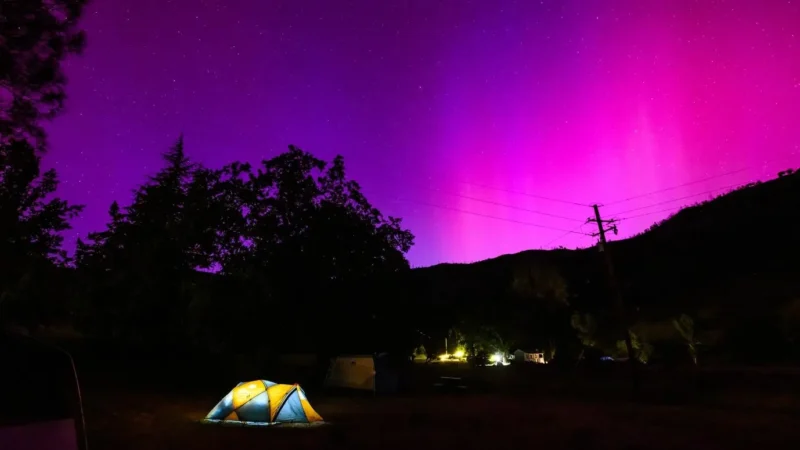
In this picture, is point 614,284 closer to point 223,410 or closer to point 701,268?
point 223,410

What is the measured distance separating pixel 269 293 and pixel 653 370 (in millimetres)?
21856

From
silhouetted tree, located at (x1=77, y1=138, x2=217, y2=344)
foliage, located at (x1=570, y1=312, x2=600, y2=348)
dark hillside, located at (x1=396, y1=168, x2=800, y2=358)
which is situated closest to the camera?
silhouetted tree, located at (x1=77, y1=138, x2=217, y2=344)

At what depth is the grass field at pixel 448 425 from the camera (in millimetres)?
12938

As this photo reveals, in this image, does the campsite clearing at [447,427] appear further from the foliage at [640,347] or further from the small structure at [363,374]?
the foliage at [640,347]

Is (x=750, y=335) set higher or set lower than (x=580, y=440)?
higher

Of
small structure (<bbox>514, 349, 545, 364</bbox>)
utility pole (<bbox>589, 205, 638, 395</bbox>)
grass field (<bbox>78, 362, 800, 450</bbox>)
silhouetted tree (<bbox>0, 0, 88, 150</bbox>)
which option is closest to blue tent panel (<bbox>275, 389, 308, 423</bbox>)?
grass field (<bbox>78, 362, 800, 450</bbox>)

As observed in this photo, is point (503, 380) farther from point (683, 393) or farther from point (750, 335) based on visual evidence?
point (750, 335)

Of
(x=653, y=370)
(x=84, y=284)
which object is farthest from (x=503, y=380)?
(x=84, y=284)

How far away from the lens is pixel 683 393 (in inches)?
996

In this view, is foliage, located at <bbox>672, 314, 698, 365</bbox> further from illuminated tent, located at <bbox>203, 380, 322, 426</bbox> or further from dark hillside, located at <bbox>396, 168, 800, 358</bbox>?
illuminated tent, located at <bbox>203, 380, 322, 426</bbox>

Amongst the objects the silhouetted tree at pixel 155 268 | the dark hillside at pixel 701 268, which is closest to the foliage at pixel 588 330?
the dark hillside at pixel 701 268

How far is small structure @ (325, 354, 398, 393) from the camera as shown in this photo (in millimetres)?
28594

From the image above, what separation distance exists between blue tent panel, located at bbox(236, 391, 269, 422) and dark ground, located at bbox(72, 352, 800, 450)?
89cm

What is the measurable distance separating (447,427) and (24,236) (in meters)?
27.7
